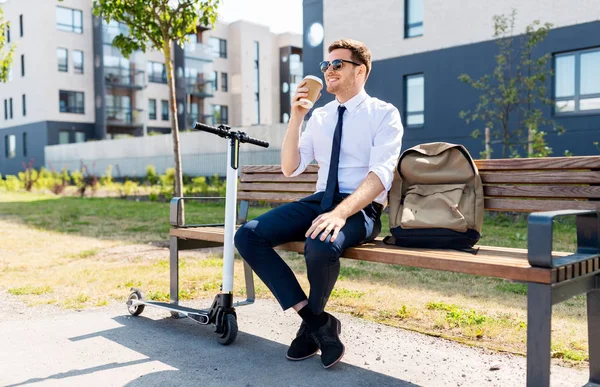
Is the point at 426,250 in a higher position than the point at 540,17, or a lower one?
lower

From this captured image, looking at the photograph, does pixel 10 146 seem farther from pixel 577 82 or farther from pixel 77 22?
pixel 577 82

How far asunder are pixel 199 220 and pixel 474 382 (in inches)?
357

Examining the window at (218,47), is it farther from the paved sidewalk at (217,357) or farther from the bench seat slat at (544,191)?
the bench seat slat at (544,191)

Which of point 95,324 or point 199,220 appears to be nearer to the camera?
point 95,324

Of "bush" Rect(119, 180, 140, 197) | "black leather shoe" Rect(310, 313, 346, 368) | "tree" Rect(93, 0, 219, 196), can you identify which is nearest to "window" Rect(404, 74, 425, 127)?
"bush" Rect(119, 180, 140, 197)

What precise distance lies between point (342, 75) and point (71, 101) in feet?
132

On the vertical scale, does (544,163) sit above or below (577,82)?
below

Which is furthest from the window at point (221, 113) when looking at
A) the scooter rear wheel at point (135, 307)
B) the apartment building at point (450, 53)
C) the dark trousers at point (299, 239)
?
the dark trousers at point (299, 239)

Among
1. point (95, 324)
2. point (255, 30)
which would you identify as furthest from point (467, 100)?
point (255, 30)

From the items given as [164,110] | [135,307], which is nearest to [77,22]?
[164,110]

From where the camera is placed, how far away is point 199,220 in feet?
38.7

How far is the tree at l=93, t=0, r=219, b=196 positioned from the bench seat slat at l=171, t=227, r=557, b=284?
5.19 metres

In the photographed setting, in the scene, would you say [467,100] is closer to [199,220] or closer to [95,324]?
[199,220]

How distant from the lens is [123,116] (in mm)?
42281
